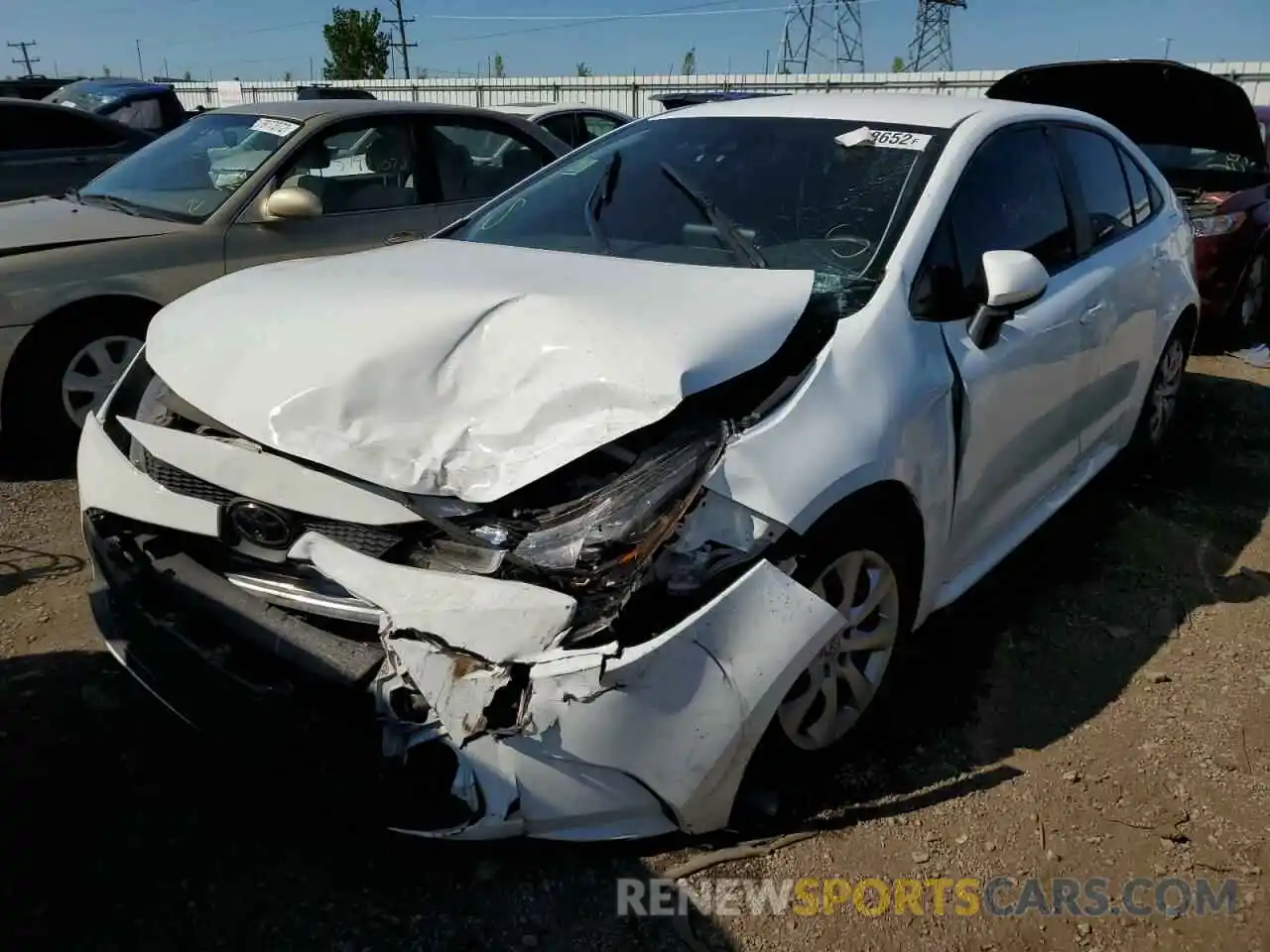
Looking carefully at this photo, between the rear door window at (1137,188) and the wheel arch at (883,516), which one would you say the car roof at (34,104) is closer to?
the rear door window at (1137,188)

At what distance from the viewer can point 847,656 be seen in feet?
8.41

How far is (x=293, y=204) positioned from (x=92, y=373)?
1.17m

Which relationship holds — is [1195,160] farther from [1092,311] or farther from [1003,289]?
[1003,289]

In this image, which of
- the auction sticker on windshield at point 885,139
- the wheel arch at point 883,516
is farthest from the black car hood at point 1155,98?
the wheel arch at point 883,516

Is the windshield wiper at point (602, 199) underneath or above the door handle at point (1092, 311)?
above

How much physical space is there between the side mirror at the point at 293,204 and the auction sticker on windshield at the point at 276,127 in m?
0.58

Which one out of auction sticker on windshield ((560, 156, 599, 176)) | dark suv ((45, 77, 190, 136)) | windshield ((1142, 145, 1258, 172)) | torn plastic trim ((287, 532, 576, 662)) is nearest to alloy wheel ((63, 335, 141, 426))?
auction sticker on windshield ((560, 156, 599, 176))

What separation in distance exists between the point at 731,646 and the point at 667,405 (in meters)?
0.52

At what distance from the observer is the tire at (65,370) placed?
4.35 meters

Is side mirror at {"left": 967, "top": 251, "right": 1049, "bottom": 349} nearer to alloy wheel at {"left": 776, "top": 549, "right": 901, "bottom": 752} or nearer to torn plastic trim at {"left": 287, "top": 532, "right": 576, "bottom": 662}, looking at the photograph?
alloy wheel at {"left": 776, "top": 549, "right": 901, "bottom": 752}

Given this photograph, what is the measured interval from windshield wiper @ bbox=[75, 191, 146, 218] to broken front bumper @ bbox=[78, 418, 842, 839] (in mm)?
3388

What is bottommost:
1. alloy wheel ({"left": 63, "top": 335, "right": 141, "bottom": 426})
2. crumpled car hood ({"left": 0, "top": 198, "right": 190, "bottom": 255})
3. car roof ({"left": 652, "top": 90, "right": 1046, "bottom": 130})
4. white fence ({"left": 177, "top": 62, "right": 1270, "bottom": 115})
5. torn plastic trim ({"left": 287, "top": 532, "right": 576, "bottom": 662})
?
white fence ({"left": 177, "top": 62, "right": 1270, "bottom": 115})

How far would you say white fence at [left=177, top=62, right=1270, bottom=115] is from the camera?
21.3 meters

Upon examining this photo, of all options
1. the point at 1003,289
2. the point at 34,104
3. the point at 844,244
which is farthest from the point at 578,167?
the point at 34,104
